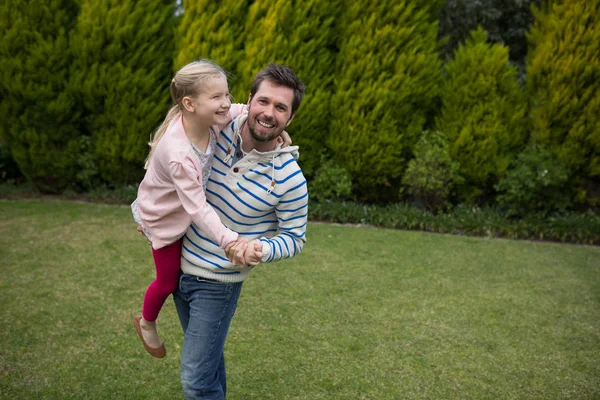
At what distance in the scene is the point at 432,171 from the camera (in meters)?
7.80

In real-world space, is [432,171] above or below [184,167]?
below

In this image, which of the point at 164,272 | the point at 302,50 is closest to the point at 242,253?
the point at 164,272

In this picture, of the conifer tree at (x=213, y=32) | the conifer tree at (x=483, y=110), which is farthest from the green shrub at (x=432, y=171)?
the conifer tree at (x=213, y=32)

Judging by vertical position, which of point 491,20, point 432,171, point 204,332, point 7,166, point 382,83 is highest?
point 491,20

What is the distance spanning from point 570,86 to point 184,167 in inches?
264

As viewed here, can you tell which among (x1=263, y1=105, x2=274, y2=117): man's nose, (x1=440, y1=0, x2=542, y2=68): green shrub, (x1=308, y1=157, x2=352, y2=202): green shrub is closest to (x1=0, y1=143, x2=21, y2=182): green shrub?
(x1=308, y1=157, x2=352, y2=202): green shrub

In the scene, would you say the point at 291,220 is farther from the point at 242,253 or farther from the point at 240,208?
the point at 242,253

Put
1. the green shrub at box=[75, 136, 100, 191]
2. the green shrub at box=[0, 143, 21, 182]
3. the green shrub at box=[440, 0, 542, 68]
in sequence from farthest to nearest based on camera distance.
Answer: the green shrub at box=[440, 0, 542, 68] → the green shrub at box=[0, 143, 21, 182] → the green shrub at box=[75, 136, 100, 191]

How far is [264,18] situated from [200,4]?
2.95ft

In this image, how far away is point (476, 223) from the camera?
7.58 m

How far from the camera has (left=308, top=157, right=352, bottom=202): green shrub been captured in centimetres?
810

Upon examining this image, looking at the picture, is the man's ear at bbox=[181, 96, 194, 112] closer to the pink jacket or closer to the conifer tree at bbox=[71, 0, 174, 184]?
the pink jacket

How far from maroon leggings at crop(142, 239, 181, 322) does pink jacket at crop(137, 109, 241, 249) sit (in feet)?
0.18

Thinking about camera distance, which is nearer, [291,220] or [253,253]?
[253,253]
